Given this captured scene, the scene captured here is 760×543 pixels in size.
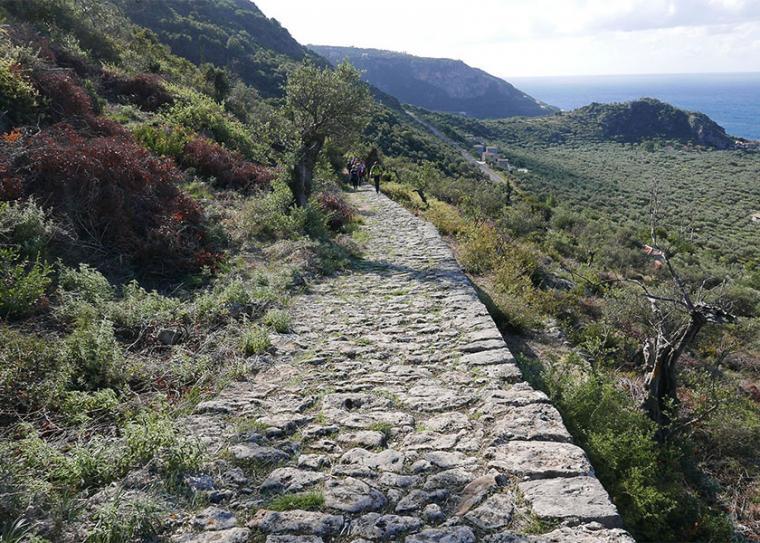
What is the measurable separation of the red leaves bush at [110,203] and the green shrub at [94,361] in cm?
315

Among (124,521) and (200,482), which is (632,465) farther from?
(124,521)

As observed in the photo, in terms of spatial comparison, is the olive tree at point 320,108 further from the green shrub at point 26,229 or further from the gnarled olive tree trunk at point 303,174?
the green shrub at point 26,229

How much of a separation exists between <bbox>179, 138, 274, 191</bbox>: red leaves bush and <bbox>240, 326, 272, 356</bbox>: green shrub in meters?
9.05

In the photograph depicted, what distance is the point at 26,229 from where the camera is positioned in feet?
20.9

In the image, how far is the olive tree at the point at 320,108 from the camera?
45.3 feet

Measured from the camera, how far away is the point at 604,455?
4895mm

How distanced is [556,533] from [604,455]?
2222mm

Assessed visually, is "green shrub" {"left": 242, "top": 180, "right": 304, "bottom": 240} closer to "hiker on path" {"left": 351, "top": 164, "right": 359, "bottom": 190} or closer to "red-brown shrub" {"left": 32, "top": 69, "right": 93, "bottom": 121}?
"red-brown shrub" {"left": 32, "top": 69, "right": 93, "bottom": 121}

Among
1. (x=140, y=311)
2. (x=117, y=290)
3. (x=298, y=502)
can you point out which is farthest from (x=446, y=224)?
(x=298, y=502)

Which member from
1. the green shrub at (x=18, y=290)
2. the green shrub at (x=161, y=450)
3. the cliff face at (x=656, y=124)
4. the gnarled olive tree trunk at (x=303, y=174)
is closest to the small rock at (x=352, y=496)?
the green shrub at (x=161, y=450)

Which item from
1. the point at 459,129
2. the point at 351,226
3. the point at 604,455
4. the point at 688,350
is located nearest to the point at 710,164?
the point at 459,129

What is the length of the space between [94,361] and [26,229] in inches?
130

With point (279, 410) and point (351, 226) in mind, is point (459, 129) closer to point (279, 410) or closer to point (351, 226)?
point (351, 226)

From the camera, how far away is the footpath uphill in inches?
120
